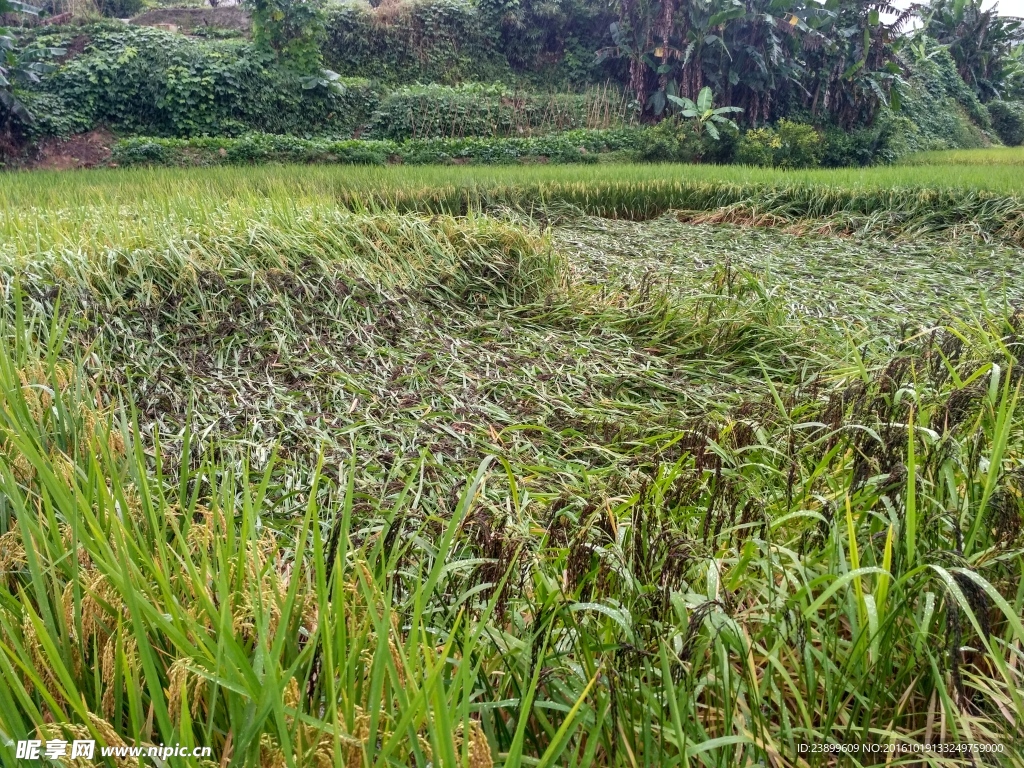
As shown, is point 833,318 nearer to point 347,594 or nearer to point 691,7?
point 347,594

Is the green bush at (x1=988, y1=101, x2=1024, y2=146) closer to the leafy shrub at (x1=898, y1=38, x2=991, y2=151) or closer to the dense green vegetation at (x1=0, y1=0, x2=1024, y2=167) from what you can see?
the leafy shrub at (x1=898, y1=38, x2=991, y2=151)

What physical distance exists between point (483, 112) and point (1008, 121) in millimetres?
17926

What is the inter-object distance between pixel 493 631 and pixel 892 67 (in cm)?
1541

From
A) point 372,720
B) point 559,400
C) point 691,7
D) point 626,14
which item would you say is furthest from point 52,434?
point 626,14

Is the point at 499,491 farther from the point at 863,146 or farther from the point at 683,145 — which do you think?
the point at 863,146

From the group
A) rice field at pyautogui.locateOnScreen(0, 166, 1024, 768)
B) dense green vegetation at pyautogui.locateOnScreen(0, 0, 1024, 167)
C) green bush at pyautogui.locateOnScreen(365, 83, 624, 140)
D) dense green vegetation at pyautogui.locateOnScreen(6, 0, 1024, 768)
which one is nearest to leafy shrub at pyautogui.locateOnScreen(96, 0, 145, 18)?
dense green vegetation at pyautogui.locateOnScreen(0, 0, 1024, 167)

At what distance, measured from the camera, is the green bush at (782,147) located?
10891 mm

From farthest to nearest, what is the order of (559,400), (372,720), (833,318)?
(833,318) < (559,400) < (372,720)

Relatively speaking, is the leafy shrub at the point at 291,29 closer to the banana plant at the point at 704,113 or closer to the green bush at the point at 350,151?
the green bush at the point at 350,151

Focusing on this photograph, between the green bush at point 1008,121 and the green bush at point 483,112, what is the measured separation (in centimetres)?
1459

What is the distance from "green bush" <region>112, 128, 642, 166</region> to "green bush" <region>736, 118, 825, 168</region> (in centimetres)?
186

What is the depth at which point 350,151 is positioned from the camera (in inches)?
405

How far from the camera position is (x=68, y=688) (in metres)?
0.72

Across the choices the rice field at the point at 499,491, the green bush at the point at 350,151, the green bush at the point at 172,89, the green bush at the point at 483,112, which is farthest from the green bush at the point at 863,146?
the green bush at the point at 172,89
